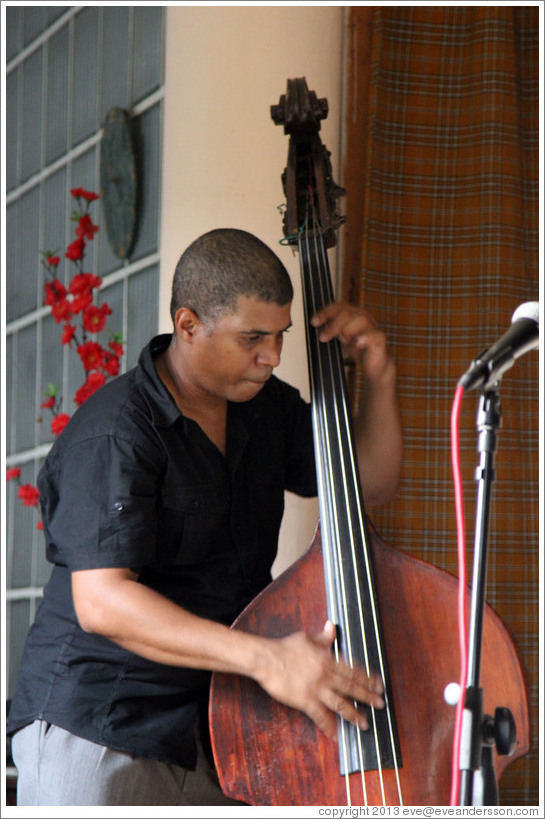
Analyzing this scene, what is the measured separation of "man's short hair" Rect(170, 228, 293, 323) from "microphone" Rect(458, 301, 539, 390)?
0.51 metres

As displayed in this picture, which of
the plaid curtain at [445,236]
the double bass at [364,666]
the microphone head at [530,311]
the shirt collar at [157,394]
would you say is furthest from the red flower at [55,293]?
the microphone head at [530,311]

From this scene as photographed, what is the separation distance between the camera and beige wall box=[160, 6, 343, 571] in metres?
2.23

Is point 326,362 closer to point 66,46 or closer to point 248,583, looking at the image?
point 248,583

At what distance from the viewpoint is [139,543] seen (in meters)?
1.38

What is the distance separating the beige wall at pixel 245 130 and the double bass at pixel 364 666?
2.56 feet

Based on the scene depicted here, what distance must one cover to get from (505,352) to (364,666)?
50 centimetres

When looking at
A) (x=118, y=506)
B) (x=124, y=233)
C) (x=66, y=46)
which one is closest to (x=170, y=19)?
(x=124, y=233)

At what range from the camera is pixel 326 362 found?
1589 mm

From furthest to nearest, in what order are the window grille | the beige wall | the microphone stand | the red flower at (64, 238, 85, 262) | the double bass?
the window grille → the red flower at (64, 238, 85, 262) → the beige wall → the double bass → the microphone stand

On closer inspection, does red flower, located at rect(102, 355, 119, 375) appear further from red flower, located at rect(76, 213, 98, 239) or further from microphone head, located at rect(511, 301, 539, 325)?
microphone head, located at rect(511, 301, 539, 325)

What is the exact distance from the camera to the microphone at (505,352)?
3.52ft

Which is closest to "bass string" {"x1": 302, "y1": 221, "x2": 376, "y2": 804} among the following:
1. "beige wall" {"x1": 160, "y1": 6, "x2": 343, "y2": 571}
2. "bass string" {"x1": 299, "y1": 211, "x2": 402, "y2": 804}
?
"bass string" {"x1": 299, "y1": 211, "x2": 402, "y2": 804}

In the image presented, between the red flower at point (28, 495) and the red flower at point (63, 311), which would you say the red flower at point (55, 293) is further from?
the red flower at point (28, 495)

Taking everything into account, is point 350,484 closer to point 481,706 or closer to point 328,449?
point 328,449
